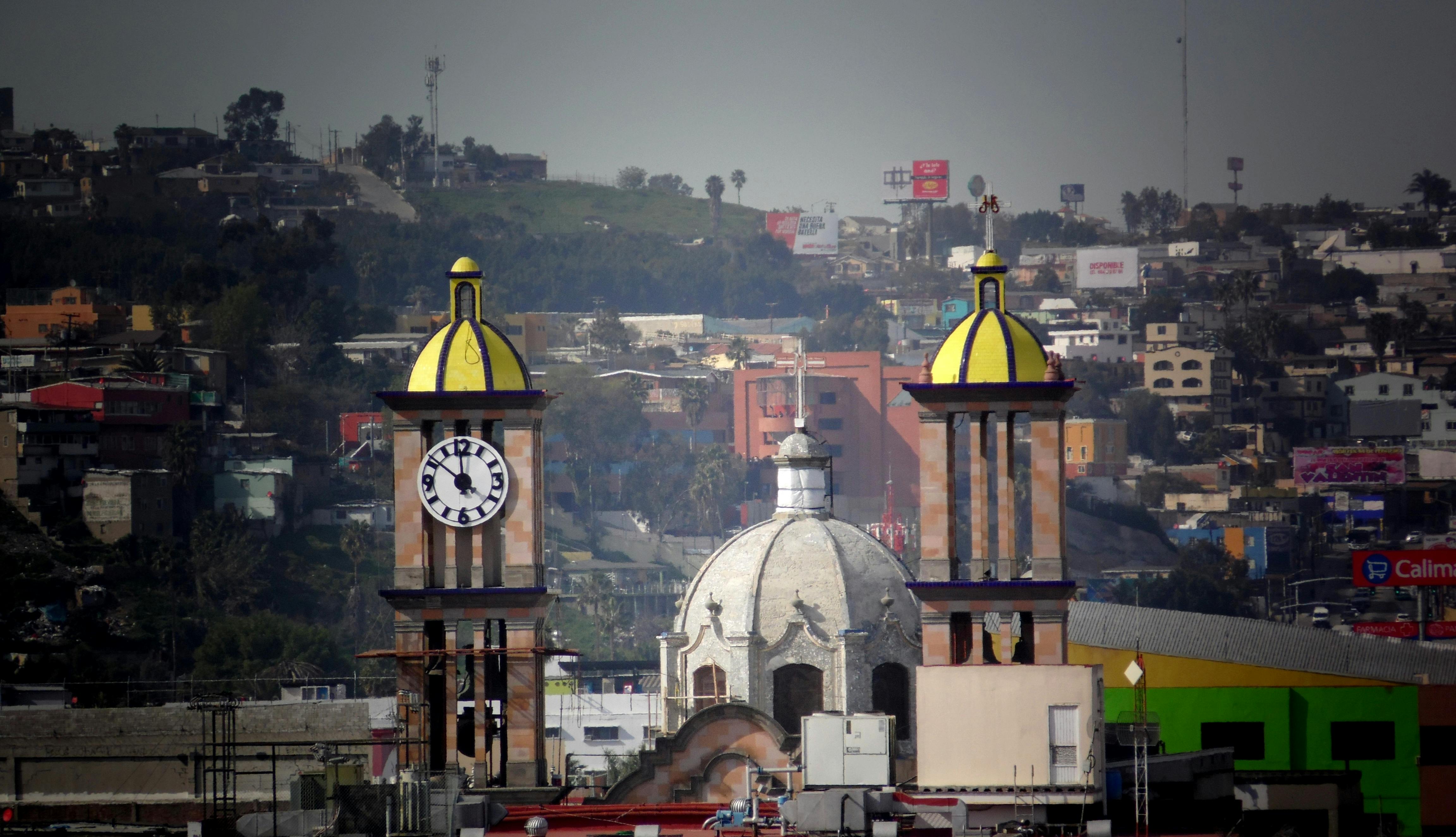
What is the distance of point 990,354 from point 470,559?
11683 millimetres

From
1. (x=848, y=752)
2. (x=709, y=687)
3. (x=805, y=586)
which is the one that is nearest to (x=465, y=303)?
(x=848, y=752)

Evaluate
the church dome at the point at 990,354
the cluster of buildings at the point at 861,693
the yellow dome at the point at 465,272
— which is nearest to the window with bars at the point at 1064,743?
the cluster of buildings at the point at 861,693

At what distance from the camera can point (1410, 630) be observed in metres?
120

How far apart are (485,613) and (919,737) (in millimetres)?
10179

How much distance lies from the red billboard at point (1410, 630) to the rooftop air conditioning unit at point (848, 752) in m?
74.8

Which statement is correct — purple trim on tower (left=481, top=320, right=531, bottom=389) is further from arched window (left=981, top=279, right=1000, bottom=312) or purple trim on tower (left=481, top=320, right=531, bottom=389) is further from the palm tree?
the palm tree

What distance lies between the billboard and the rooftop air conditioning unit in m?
76.5

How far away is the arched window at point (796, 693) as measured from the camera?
65.3 meters

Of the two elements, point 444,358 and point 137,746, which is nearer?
point 444,358

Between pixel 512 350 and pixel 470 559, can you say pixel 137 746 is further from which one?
pixel 512 350

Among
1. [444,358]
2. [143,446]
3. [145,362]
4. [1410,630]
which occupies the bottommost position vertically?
[1410,630]

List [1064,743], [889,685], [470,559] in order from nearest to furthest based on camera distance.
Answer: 1. [1064,743]
2. [470,559]
3. [889,685]

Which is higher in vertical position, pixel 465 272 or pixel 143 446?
pixel 465 272

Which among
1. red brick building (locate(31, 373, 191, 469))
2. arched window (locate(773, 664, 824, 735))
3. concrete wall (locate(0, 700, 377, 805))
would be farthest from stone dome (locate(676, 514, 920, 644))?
red brick building (locate(31, 373, 191, 469))
